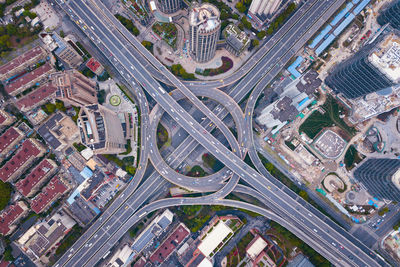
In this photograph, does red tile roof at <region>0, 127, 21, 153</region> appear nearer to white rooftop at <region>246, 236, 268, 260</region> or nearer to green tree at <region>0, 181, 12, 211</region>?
green tree at <region>0, 181, 12, 211</region>

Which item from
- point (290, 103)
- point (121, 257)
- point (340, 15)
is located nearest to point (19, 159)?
point (121, 257)

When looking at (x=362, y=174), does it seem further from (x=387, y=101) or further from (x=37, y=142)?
(x=37, y=142)

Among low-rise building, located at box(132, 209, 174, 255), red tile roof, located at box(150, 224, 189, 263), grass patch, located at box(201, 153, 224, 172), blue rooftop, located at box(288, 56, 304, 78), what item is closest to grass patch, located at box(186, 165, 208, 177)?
grass patch, located at box(201, 153, 224, 172)

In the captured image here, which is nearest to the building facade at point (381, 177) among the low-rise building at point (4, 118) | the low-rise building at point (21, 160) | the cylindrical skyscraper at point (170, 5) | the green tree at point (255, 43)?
the green tree at point (255, 43)

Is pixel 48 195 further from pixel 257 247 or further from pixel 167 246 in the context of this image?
pixel 257 247

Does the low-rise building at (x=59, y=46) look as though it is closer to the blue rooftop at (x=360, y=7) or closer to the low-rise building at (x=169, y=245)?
the low-rise building at (x=169, y=245)
